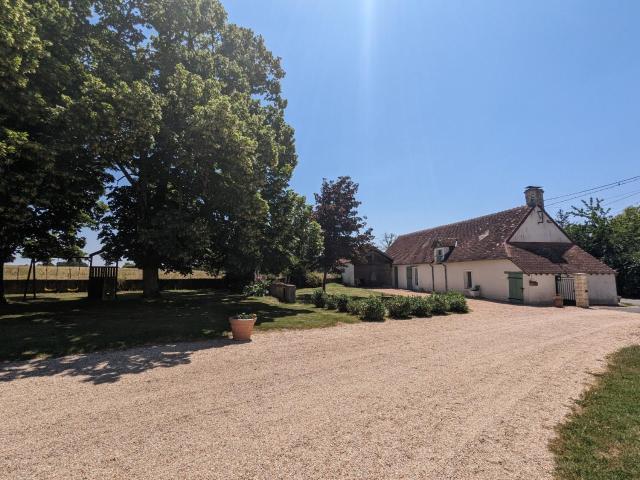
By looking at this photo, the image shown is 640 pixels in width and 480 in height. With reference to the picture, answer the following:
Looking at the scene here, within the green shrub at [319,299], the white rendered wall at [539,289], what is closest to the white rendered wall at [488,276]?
the white rendered wall at [539,289]

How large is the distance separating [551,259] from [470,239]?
22.3 ft

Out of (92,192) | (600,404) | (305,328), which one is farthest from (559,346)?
(92,192)

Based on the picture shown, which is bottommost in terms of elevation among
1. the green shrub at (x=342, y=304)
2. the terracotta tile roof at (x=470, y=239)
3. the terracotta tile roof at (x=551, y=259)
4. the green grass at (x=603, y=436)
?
the green grass at (x=603, y=436)

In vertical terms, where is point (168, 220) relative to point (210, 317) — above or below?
above

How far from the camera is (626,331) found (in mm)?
12641

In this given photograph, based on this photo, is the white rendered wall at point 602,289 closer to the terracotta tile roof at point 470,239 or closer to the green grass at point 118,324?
the terracotta tile roof at point 470,239

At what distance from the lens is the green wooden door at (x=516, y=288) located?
898 inches

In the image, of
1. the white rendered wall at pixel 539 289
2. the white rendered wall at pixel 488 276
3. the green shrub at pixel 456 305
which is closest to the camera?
the green shrub at pixel 456 305

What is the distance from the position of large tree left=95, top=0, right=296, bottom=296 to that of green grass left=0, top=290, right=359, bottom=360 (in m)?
2.59

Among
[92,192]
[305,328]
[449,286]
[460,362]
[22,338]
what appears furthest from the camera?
[449,286]

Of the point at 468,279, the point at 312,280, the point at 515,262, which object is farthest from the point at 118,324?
the point at 312,280

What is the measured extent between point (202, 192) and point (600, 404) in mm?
13807

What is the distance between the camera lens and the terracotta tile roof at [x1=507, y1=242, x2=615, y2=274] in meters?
23.2

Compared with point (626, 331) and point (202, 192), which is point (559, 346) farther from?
point (202, 192)
